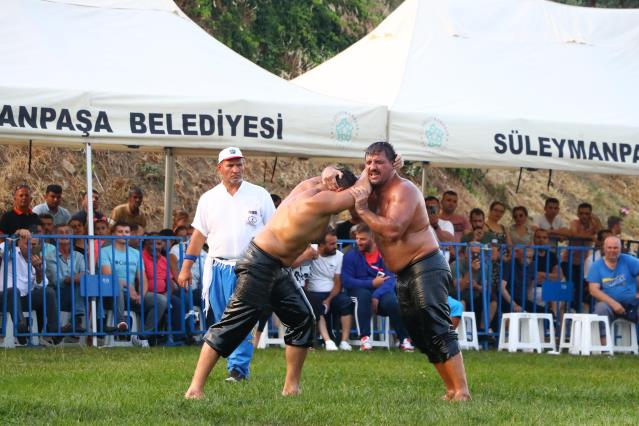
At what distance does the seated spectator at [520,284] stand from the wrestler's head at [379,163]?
7.53m

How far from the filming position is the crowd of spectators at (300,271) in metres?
14.7

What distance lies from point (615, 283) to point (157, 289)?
545 centimetres

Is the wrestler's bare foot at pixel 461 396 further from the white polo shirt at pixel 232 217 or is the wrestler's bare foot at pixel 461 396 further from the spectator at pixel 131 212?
the spectator at pixel 131 212

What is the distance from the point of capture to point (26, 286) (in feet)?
48.0

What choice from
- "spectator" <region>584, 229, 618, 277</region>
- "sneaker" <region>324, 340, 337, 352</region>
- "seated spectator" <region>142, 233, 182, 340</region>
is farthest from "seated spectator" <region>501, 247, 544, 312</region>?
"seated spectator" <region>142, 233, 182, 340</region>

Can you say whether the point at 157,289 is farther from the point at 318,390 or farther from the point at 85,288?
the point at 318,390

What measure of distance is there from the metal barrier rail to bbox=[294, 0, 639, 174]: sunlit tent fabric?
3.08 m

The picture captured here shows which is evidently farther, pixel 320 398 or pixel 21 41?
pixel 21 41

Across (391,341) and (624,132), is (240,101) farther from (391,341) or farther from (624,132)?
(624,132)

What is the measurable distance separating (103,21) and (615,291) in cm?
681

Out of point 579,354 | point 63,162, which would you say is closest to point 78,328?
point 579,354

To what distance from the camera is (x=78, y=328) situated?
14992 mm

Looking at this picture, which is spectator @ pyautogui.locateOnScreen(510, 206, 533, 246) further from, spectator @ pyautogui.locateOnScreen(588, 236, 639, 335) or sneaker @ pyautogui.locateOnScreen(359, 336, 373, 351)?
sneaker @ pyautogui.locateOnScreen(359, 336, 373, 351)

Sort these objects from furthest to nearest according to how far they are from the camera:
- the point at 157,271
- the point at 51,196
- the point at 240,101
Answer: the point at 51,196 < the point at 157,271 < the point at 240,101
